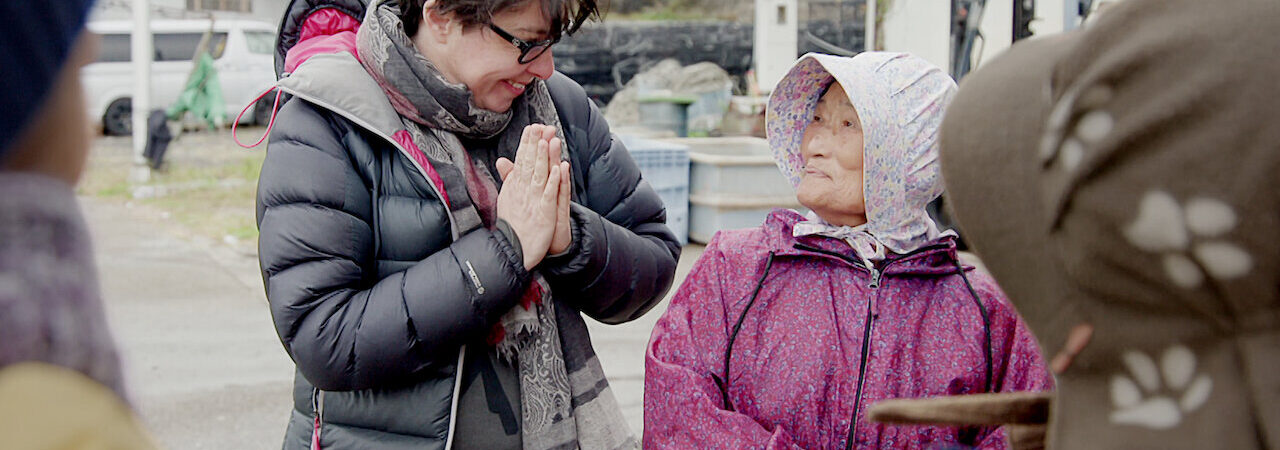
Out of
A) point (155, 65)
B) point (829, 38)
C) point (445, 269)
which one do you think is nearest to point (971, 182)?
point (445, 269)

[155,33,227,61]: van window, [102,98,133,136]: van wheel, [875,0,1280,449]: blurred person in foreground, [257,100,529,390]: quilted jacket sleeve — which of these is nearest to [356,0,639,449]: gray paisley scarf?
[257,100,529,390]: quilted jacket sleeve

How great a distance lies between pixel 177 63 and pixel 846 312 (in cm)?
1989

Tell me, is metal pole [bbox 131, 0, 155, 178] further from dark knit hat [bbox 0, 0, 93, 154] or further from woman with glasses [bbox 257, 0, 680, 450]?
dark knit hat [bbox 0, 0, 93, 154]

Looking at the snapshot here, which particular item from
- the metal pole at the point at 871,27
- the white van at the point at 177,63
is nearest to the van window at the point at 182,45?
the white van at the point at 177,63

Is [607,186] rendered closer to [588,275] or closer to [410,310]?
[588,275]

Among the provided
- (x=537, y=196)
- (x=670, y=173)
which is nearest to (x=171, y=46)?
(x=670, y=173)

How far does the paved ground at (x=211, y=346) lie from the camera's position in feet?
15.7

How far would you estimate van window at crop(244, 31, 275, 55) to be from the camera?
20.4 m

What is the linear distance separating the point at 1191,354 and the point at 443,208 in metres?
1.40

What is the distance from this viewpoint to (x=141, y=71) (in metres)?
11.1

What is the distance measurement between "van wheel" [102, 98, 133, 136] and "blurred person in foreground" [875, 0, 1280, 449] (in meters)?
20.2

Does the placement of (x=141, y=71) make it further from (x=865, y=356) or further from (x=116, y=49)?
(x=865, y=356)

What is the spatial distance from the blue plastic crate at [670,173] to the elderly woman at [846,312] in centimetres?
507

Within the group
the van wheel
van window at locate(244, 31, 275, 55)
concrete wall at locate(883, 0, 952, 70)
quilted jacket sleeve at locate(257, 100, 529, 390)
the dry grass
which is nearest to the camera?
quilted jacket sleeve at locate(257, 100, 529, 390)
